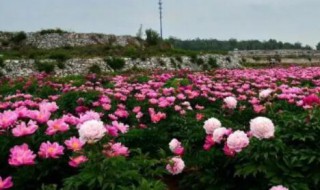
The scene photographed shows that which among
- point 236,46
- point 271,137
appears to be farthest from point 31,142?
point 236,46

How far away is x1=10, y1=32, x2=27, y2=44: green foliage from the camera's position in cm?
4197

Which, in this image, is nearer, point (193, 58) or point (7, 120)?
point (7, 120)

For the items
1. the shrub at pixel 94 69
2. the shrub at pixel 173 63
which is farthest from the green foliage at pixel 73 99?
the shrub at pixel 173 63

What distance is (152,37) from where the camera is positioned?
42375 millimetres

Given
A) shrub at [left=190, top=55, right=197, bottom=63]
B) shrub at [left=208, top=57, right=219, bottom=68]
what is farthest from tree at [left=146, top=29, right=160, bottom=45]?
shrub at [left=190, top=55, right=197, bottom=63]

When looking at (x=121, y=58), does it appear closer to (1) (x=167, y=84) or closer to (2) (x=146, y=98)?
(1) (x=167, y=84)

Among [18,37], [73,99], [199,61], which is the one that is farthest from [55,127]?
[18,37]

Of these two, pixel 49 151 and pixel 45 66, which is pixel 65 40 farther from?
pixel 49 151

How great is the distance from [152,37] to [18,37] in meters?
11.4

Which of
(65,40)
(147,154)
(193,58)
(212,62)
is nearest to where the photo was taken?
(147,154)

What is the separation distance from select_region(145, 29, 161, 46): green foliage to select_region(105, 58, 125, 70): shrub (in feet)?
52.6

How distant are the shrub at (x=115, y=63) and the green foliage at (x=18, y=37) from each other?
18806 mm

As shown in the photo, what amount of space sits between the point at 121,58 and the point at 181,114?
19.7 metres

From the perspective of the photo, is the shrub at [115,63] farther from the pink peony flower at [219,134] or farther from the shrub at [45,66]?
the pink peony flower at [219,134]
